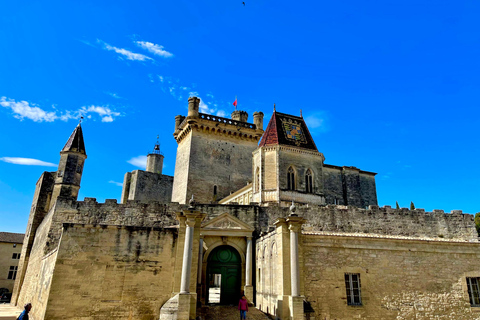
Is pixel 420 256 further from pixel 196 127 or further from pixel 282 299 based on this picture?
pixel 196 127

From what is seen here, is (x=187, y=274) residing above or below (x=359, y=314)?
above

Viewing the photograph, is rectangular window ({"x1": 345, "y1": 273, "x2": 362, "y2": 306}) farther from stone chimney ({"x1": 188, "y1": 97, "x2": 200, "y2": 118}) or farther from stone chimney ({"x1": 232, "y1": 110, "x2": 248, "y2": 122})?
stone chimney ({"x1": 232, "y1": 110, "x2": 248, "y2": 122})

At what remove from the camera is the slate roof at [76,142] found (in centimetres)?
2639

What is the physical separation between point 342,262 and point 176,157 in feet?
81.3

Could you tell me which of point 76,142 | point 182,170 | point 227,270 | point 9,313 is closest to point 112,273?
point 227,270

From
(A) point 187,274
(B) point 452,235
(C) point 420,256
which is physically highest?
(B) point 452,235

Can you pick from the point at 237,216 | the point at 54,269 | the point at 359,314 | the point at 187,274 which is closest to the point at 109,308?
the point at 54,269

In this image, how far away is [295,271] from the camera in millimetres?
12406

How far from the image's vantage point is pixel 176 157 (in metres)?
35.6

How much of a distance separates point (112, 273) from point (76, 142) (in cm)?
1676

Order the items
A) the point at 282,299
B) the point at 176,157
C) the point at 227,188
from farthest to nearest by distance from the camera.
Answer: the point at 176,157
the point at 227,188
the point at 282,299

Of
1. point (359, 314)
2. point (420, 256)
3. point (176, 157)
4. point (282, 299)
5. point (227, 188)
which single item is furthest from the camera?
point (176, 157)

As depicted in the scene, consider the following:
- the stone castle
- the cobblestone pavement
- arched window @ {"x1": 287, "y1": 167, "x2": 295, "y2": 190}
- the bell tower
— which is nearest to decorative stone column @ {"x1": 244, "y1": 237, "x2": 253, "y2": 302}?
the stone castle

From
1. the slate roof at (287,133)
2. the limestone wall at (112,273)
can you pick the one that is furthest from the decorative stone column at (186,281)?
the slate roof at (287,133)
